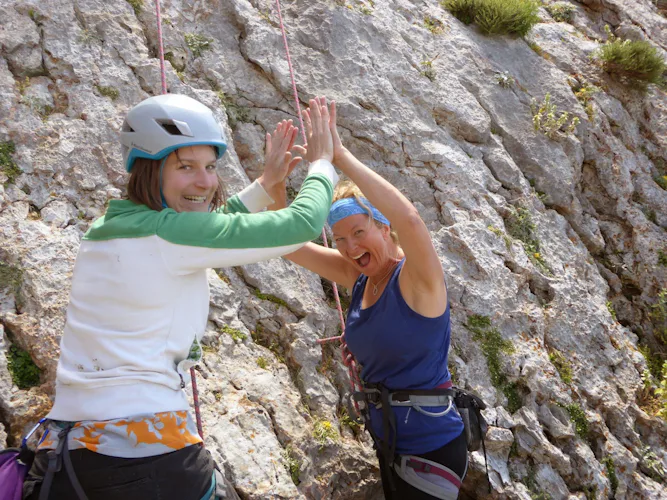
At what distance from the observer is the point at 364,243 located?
3.84 meters

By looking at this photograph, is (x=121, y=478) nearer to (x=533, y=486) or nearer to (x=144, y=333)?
(x=144, y=333)

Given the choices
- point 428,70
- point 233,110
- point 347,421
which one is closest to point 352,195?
point 347,421

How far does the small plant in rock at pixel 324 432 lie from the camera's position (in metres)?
4.59

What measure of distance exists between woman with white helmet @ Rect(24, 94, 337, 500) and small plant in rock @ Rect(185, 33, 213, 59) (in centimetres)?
443

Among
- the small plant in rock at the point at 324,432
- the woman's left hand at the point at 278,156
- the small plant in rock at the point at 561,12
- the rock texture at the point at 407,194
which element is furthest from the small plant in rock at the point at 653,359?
the small plant in rock at the point at 561,12

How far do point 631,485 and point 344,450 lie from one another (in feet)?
9.90

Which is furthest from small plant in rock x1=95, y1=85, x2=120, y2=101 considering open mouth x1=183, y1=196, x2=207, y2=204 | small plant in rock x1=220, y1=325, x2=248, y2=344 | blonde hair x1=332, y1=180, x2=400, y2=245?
open mouth x1=183, y1=196, x2=207, y2=204

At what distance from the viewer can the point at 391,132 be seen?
680 cm

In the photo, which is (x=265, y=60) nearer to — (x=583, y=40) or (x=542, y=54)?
(x=542, y=54)

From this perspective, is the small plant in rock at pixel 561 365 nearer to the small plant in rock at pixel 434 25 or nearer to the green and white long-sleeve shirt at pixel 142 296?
the green and white long-sleeve shirt at pixel 142 296

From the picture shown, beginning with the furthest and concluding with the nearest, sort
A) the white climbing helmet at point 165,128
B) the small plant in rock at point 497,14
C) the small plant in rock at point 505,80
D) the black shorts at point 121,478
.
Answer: the small plant in rock at point 497,14
the small plant in rock at point 505,80
the white climbing helmet at point 165,128
the black shorts at point 121,478

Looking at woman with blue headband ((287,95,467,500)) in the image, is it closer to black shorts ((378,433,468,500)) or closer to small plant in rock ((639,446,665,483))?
black shorts ((378,433,468,500))

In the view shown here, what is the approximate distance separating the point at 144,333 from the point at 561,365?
4.88m

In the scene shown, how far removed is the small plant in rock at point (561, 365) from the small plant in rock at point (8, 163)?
544 cm
